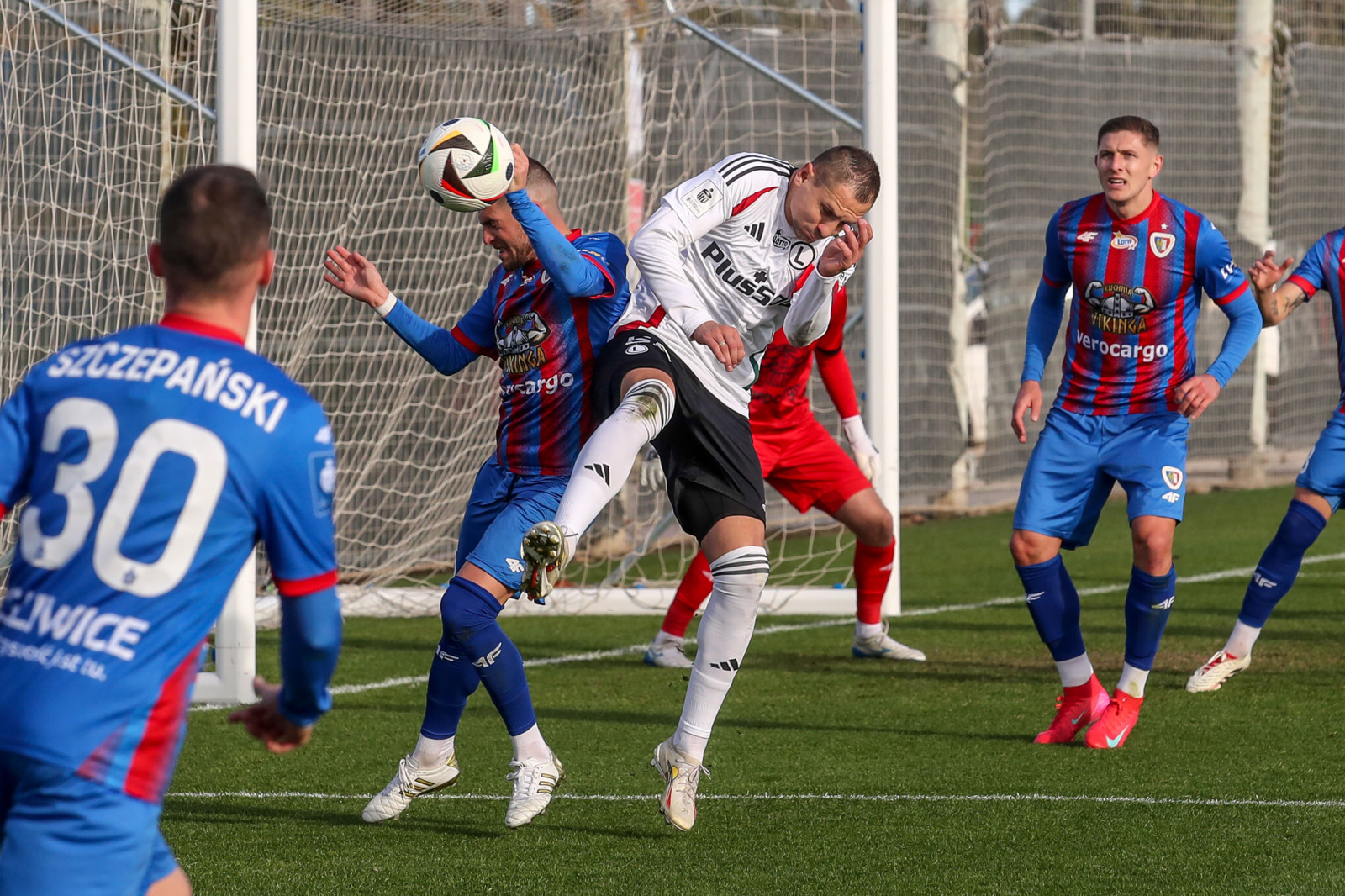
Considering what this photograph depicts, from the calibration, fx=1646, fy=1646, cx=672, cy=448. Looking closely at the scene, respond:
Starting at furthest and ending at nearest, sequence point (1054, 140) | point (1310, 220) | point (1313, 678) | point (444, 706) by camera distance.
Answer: point (1310, 220) < point (1054, 140) < point (1313, 678) < point (444, 706)

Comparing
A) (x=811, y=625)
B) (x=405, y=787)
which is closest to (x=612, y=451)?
(x=405, y=787)

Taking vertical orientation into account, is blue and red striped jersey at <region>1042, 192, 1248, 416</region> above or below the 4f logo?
above

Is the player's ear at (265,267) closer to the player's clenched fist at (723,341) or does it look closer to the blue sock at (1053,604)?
the player's clenched fist at (723,341)

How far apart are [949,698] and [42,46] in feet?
16.5

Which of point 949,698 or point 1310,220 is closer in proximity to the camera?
point 949,698

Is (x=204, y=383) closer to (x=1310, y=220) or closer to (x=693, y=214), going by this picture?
(x=693, y=214)

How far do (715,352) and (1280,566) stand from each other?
136 inches

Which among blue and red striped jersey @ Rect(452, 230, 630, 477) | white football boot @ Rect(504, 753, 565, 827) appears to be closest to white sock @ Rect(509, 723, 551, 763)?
white football boot @ Rect(504, 753, 565, 827)

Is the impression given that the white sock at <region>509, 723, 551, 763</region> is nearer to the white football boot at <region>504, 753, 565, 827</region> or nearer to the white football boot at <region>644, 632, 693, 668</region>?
the white football boot at <region>504, 753, 565, 827</region>

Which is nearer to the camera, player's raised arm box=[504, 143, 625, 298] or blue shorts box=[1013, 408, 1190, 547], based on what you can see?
player's raised arm box=[504, 143, 625, 298]

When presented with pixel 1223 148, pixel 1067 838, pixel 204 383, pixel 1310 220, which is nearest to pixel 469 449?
pixel 1067 838

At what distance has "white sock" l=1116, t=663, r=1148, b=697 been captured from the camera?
5828mm

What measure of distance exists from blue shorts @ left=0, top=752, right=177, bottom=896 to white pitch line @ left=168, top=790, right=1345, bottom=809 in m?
2.80

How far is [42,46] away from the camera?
759 cm
